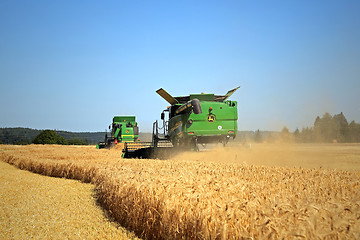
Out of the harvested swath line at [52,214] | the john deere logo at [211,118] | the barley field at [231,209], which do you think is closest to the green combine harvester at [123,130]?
the john deere logo at [211,118]

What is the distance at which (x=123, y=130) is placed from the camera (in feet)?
89.8

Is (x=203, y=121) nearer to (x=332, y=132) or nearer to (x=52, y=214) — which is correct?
(x=52, y=214)

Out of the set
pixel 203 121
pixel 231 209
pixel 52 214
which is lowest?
pixel 52 214

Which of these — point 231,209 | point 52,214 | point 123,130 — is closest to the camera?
Result: point 231,209

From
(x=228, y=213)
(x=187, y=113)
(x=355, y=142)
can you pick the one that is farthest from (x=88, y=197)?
(x=355, y=142)

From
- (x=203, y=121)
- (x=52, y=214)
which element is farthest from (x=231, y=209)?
(x=203, y=121)

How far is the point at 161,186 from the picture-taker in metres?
4.33

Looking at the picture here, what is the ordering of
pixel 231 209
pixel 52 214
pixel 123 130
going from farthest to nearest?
pixel 123 130
pixel 52 214
pixel 231 209

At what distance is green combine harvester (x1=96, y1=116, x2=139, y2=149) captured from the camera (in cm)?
2716

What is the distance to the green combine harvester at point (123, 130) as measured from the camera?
2716 centimetres

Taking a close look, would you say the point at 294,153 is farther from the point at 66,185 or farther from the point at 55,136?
the point at 55,136

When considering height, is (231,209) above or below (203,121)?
below

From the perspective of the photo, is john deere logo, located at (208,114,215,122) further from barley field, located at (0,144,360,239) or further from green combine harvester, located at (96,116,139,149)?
green combine harvester, located at (96,116,139,149)

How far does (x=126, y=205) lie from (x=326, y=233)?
10.9ft
